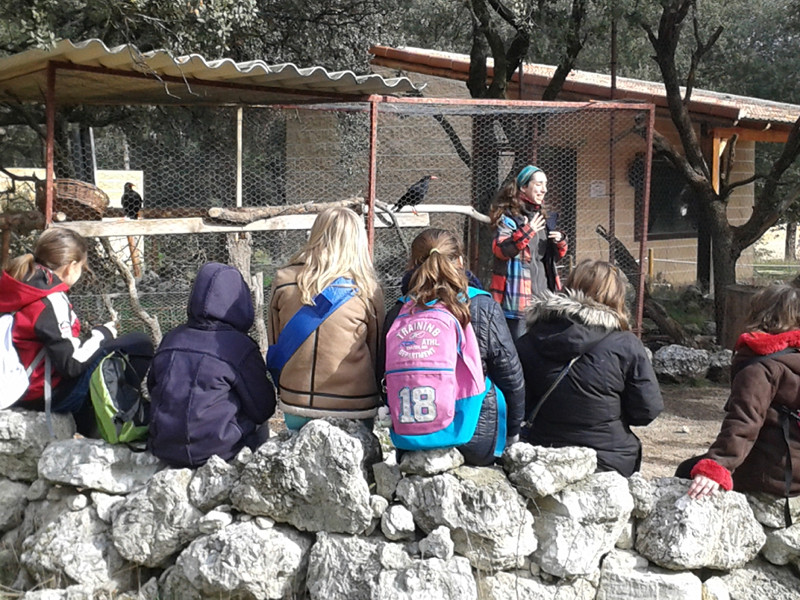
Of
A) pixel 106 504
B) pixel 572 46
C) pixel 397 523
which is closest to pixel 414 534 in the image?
pixel 397 523

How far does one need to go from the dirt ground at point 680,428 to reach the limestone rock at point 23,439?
319 centimetres

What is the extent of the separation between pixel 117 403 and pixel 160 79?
8.64 ft

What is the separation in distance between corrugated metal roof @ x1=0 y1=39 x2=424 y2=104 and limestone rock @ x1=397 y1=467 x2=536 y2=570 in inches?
129

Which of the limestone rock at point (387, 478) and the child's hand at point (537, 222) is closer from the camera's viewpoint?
the limestone rock at point (387, 478)

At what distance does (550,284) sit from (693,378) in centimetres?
320

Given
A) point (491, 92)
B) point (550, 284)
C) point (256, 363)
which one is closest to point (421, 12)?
point (491, 92)

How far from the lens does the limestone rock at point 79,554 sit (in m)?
3.37

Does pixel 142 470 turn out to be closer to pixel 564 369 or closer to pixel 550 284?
pixel 564 369

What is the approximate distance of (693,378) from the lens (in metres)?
8.07

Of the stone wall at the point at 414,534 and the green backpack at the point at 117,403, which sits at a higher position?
the green backpack at the point at 117,403

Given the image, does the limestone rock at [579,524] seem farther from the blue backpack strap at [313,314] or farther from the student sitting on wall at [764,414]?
the blue backpack strap at [313,314]

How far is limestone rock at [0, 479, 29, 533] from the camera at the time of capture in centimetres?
376

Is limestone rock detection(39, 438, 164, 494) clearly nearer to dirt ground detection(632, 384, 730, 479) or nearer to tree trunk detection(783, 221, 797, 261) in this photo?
dirt ground detection(632, 384, 730, 479)

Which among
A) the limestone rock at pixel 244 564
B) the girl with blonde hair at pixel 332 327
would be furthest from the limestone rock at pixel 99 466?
the girl with blonde hair at pixel 332 327
